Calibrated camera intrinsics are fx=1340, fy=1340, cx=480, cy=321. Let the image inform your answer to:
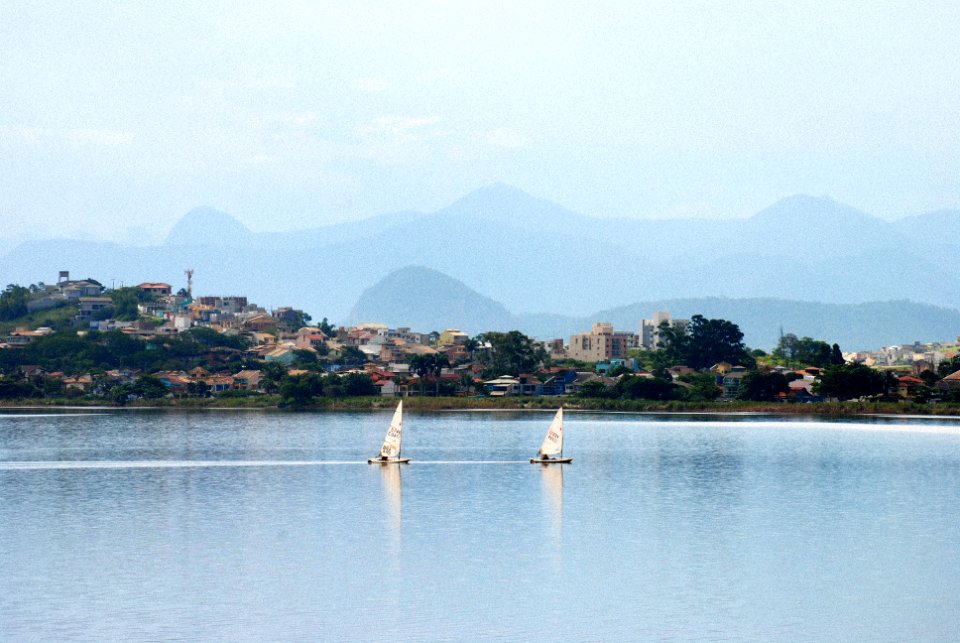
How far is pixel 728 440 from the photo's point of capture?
8662 cm

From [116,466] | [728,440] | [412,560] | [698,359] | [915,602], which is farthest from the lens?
[698,359]

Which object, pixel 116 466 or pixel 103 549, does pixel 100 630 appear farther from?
pixel 116 466

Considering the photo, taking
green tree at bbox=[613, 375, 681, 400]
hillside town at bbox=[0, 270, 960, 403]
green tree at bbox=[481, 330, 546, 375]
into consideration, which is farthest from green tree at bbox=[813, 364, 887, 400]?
green tree at bbox=[481, 330, 546, 375]

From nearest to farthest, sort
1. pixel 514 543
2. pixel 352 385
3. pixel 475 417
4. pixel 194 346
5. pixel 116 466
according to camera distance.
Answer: pixel 514 543 < pixel 116 466 < pixel 475 417 < pixel 352 385 < pixel 194 346

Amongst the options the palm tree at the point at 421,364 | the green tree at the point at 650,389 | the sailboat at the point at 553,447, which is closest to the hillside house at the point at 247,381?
the palm tree at the point at 421,364

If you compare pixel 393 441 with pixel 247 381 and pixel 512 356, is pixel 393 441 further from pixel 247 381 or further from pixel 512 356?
pixel 247 381

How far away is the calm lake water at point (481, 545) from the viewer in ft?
93.9

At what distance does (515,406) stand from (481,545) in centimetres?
10610

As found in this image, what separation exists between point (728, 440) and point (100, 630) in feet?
209

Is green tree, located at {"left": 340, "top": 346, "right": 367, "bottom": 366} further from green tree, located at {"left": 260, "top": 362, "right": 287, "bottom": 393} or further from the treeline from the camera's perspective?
green tree, located at {"left": 260, "top": 362, "right": 287, "bottom": 393}

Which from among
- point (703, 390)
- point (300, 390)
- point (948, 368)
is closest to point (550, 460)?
point (703, 390)

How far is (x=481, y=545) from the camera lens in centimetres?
3838

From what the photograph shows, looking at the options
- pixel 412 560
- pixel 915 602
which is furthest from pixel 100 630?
pixel 915 602

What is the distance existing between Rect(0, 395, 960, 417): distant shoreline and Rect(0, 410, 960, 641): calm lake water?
4500 cm
